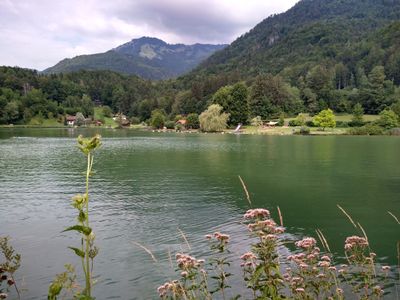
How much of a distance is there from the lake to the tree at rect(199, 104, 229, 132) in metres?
89.0

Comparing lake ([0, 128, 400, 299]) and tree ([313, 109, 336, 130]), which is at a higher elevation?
tree ([313, 109, 336, 130])

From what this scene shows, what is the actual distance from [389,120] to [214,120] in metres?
56.1

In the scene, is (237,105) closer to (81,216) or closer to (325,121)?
(325,121)

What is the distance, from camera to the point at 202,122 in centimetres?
13950

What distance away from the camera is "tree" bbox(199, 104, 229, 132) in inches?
5404

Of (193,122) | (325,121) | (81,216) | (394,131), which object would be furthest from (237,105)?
(81,216)

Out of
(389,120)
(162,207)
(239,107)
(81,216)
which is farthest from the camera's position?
(239,107)

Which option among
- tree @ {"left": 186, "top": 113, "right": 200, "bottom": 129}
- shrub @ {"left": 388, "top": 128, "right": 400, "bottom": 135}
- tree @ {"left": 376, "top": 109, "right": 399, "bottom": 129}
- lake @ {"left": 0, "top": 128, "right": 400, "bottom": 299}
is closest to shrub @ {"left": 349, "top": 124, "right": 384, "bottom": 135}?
shrub @ {"left": 388, "top": 128, "right": 400, "bottom": 135}

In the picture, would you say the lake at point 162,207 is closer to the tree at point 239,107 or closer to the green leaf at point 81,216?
the green leaf at point 81,216

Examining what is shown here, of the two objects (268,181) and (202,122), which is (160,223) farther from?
(202,122)

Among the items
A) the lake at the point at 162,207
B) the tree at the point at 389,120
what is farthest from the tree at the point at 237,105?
the lake at the point at 162,207

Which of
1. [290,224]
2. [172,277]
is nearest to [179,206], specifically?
[290,224]

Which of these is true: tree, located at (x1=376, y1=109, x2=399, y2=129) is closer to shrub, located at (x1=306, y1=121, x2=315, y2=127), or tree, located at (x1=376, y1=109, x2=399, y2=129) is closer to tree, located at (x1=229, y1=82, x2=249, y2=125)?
shrub, located at (x1=306, y1=121, x2=315, y2=127)

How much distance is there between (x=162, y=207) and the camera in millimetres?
25062
